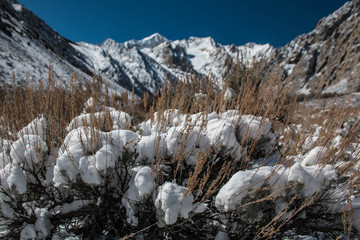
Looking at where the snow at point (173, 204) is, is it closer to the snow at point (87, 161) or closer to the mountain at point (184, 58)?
the snow at point (87, 161)

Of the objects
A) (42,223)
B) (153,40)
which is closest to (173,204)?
(42,223)

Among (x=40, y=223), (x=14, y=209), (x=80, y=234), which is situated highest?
(x=14, y=209)

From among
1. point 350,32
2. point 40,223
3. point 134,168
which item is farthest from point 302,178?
point 350,32

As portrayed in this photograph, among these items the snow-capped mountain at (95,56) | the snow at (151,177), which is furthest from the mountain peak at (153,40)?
the snow at (151,177)

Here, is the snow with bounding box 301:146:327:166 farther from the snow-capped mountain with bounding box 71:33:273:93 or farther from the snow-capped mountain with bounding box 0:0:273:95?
the snow-capped mountain with bounding box 71:33:273:93

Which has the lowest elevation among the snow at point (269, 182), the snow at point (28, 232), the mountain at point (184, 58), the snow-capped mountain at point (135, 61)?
the snow at point (28, 232)

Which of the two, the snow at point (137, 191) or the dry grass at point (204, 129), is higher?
the dry grass at point (204, 129)

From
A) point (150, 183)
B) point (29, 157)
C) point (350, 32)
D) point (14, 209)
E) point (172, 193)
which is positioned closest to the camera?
point (172, 193)

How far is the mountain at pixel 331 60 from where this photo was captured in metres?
26.5

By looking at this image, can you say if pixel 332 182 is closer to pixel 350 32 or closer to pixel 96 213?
pixel 96 213

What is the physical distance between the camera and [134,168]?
1.73 meters

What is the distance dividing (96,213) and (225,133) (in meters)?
1.40

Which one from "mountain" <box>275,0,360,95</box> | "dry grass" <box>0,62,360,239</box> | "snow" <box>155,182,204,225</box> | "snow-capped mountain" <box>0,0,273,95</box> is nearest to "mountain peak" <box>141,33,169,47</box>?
"snow-capped mountain" <box>0,0,273,95</box>

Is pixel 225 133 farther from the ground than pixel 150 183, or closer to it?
farther from the ground
